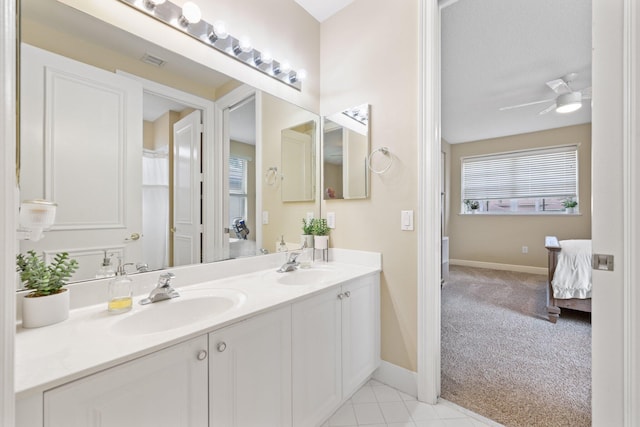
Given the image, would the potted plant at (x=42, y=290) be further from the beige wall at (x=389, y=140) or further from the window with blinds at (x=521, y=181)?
the window with blinds at (x=521, y=181)

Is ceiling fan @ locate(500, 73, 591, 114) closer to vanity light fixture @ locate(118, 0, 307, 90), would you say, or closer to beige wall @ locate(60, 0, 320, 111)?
beige wall @ locate(60, 0, 320, 111)

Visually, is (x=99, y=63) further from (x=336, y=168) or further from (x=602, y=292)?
(x=602, y=292)

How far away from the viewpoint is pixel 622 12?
39.6 inches

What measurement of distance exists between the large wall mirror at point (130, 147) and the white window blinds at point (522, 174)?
16.7ft

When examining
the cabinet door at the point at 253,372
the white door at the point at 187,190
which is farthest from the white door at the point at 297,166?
the cabinet door at the point at 253,372

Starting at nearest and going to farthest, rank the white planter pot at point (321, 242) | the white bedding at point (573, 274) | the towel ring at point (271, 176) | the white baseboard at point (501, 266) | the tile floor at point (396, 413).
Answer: the tile floor at point (396, 413) → the towel ring at point (271, 176) → the white planter pot at point (321, 242) → the white bedding at point (573, 274) → the white baseboard at point (501, 266)

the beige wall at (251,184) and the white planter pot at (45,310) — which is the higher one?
the beige wall at (251,184)

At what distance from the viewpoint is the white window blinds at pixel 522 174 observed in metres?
4.53

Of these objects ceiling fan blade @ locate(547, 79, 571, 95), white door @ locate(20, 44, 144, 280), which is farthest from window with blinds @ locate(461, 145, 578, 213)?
white door @ locate(20, 44, 144, 280)

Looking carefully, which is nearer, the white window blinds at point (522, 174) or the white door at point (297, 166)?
the white door at point (297, 166)

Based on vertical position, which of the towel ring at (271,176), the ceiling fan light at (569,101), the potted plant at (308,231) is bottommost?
the potted plant at (308,231)

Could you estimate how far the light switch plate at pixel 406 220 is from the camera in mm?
1655

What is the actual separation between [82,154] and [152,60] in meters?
0.55

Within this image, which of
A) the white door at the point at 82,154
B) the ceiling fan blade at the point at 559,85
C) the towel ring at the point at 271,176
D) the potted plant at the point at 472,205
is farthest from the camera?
the potted plant at the point at 472,205
